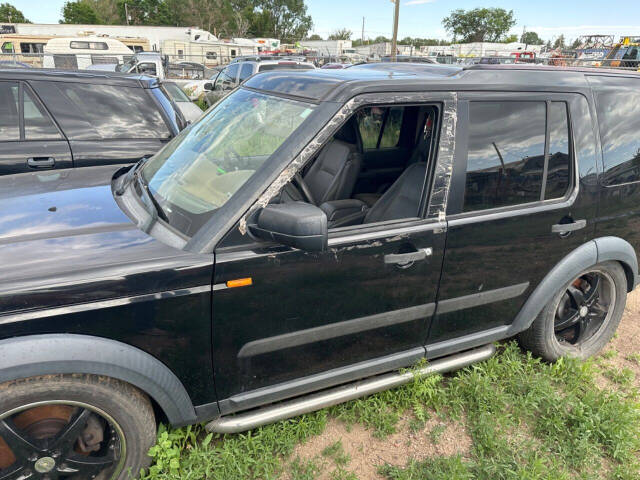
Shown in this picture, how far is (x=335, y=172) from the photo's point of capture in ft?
10.1

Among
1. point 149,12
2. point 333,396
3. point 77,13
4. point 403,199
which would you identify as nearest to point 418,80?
point 403,199

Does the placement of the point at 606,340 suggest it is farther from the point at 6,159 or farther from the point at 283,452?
the point at 6,159

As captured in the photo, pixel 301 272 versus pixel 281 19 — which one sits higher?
pixel 281 19

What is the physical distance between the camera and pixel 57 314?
5.57ft

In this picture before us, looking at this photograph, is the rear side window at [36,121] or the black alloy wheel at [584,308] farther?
the rear side window at [36,121]

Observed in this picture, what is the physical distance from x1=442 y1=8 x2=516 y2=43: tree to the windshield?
320 feet

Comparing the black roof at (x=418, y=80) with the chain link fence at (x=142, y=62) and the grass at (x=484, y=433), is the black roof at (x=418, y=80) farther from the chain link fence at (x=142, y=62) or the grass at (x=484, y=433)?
the chain link fence at (x=142, y=62)

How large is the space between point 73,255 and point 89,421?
725mm

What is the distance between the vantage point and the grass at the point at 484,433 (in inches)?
89.4

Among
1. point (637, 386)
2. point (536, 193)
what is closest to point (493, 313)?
point (536, 193)

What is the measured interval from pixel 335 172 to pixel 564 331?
1.95 metres

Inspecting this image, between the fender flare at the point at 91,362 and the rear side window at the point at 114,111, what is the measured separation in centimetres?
310

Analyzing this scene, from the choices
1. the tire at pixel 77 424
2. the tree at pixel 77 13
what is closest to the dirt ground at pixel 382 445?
the tire at pixel 77 424

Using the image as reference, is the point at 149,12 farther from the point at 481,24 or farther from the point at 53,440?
the point at 53,440
